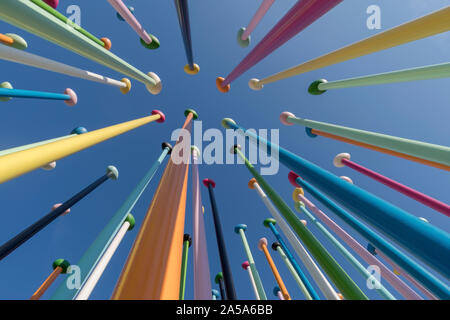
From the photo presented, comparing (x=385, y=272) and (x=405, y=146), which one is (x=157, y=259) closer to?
(x=405, y=146)

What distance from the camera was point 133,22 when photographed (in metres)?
3.61

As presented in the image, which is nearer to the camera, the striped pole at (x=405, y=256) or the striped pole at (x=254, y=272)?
the striped pole at (x=405, y=256)

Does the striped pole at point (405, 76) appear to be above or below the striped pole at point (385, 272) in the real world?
above

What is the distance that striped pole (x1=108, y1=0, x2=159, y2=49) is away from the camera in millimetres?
3203

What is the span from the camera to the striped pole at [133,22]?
10.5 ft

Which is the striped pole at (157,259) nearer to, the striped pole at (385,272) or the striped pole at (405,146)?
the striped pole at (405,146)

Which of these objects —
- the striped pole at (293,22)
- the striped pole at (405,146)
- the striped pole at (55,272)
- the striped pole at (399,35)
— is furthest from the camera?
the striped pole at (55,272)

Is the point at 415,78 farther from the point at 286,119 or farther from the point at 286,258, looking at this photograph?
the point at 286,258

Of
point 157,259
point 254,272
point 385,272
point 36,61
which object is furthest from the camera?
point 254,272

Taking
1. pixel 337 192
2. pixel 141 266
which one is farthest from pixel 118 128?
pixel 337 192

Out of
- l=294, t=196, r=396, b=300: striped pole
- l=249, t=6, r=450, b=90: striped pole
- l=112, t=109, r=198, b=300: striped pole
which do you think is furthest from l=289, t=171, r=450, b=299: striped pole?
l=249, t=6, r=450, b=90: striped pole

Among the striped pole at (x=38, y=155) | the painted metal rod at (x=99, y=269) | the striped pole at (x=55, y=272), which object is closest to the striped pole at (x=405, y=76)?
the striped pole at (x=38, y=155)

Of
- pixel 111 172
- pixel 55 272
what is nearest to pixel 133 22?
pixel 111 172

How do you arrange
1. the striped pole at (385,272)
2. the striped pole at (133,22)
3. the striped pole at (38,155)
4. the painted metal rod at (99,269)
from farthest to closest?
the striped pole at (385,272)
the painted metal rod at (99,269)
the striped pole at (133,22)
the striped pole at (38,155)
